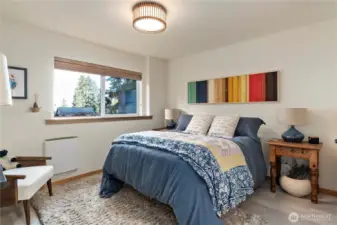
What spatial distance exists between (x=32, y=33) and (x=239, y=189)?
3258 millimetres

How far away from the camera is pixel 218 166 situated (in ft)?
6.23

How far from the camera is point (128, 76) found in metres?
3.94

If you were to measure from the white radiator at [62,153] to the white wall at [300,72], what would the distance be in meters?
2.50

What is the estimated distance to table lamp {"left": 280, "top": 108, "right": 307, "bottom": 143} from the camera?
2482 millimetres

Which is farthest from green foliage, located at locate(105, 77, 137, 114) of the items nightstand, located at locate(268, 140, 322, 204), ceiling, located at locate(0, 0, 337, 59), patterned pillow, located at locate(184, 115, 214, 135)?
nightstand, located at locate(268, 140, 322, 204)

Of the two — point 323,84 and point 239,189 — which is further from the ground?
point 323,84

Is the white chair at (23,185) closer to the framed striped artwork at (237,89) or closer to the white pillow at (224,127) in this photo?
the white pillow at (224,127)

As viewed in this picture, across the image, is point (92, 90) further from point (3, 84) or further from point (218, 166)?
point (218, 166)

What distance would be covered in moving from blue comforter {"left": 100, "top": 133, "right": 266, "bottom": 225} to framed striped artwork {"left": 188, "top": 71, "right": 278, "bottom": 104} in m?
0.85

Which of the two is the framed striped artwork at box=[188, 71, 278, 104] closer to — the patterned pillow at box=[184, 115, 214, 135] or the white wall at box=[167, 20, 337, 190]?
the white wall at box=[167, 20, 337, 190]

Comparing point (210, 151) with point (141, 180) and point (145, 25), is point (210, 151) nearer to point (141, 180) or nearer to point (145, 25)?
point (141, 180)

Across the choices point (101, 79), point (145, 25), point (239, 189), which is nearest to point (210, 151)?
point (239, 189)

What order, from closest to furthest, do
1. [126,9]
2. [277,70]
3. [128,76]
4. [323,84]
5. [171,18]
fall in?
1. [126,9]
2. [171,18]
3. [323,84]
4. [277,70]
5. [128,76]

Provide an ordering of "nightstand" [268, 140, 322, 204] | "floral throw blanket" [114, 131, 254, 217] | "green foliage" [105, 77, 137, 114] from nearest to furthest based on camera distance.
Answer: "floral throw blanket" [114, 131, 254, 217], "nightstand" [268, 140, 322, 204], "green foliage" [105, 77, 137, 114]
